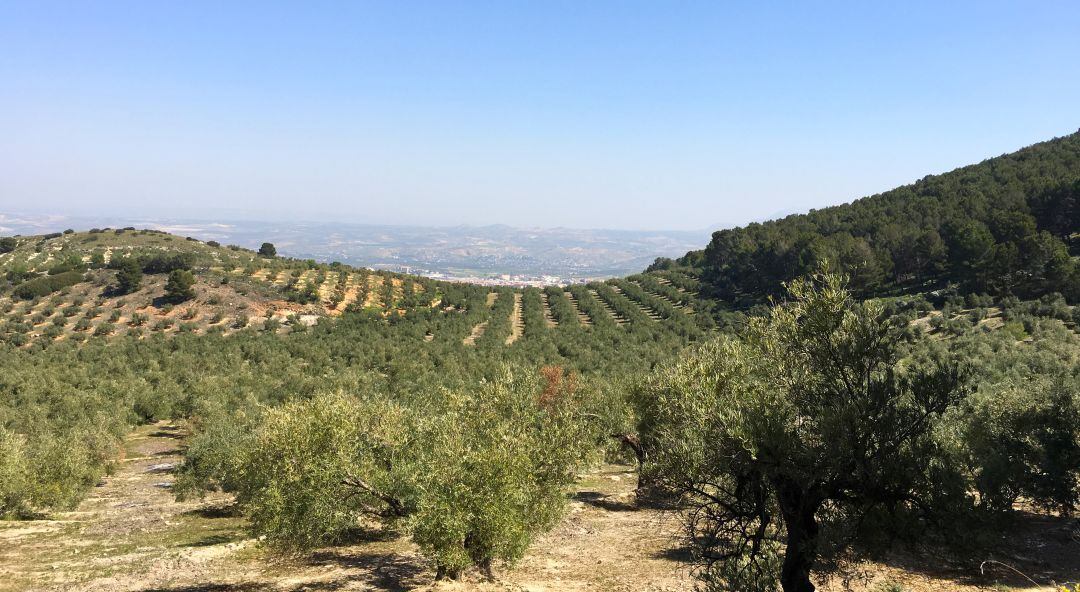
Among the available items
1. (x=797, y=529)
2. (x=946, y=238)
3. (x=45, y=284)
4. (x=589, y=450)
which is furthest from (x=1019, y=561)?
(x=45, y=284)

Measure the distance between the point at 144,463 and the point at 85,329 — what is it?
162ft

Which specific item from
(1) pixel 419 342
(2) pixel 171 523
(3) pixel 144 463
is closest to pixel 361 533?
(2) pixel 171 523

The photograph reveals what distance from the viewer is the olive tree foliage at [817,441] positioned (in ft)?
43.7

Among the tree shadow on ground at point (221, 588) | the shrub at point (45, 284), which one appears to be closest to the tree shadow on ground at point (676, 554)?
the tree shadow on ground at point (221, 588)

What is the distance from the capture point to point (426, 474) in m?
17.6

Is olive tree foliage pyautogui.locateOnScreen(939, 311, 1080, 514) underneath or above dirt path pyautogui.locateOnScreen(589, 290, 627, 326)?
above

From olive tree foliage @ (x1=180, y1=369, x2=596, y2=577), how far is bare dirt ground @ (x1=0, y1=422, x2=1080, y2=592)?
241cm

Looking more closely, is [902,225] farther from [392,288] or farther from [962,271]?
[392,288]

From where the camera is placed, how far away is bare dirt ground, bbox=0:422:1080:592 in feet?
61.1

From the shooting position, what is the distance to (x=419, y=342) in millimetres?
81938

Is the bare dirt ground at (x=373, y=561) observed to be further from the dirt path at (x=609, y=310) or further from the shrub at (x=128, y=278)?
the shrub at (x=128, y=278)

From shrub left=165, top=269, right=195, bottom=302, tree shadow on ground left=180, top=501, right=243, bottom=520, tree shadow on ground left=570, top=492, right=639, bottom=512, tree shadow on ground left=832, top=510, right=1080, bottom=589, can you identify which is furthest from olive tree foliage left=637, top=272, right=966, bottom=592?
shrub left=165, top=269, right=195, bottom=302

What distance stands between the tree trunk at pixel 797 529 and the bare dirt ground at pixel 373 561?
1.36 meters

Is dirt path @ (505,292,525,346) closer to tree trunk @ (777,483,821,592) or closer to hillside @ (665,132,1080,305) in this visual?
hillside @ (665,132,1080,305)
